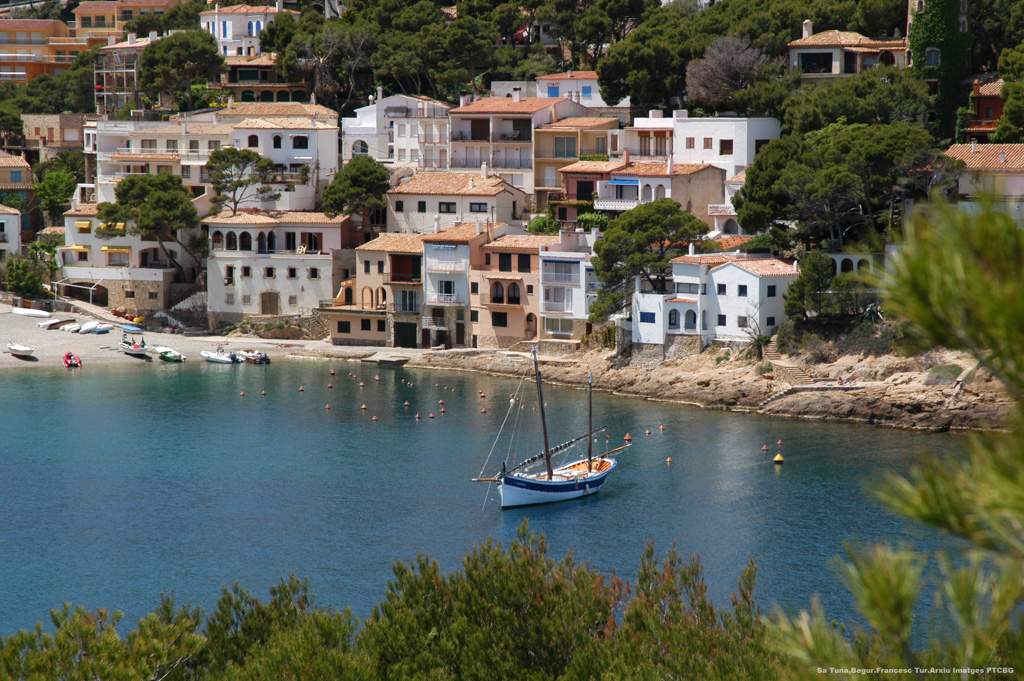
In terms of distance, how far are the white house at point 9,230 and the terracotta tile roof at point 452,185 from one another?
24.3 metres

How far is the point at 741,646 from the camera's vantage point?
19.1 metres

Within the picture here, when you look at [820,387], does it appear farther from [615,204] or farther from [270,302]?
[270,302]

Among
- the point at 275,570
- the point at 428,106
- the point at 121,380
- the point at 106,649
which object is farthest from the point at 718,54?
A: the point at 106,649

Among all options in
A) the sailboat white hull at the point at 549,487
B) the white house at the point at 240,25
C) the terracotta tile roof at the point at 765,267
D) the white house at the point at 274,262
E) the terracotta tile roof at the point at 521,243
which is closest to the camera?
the sailboat white hull at the point at 549,487

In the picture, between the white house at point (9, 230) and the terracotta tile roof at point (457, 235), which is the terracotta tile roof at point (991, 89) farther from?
the white house at point (9, 230)

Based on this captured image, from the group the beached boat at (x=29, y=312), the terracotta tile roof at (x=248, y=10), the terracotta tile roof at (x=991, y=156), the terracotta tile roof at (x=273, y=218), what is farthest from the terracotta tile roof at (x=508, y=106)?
the terracotta tile roof at (x=248, y=10)

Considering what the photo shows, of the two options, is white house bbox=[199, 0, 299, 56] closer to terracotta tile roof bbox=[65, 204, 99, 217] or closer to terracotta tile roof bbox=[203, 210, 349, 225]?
terracotta tile roof bbox=[65, 204, 99, 217]

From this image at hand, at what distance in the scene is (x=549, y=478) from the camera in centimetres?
4388

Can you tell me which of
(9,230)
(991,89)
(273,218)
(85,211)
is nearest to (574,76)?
(273,218)

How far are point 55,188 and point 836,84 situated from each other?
50.2m

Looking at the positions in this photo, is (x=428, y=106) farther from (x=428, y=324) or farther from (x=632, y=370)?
(x=632, y=370)

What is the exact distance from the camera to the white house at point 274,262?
71.6 metres

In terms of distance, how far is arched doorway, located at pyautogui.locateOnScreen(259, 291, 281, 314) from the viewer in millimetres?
72125

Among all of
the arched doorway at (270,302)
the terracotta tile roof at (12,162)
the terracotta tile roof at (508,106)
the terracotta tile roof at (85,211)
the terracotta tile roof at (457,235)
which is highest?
the terracotta tile roof at (508,106)
